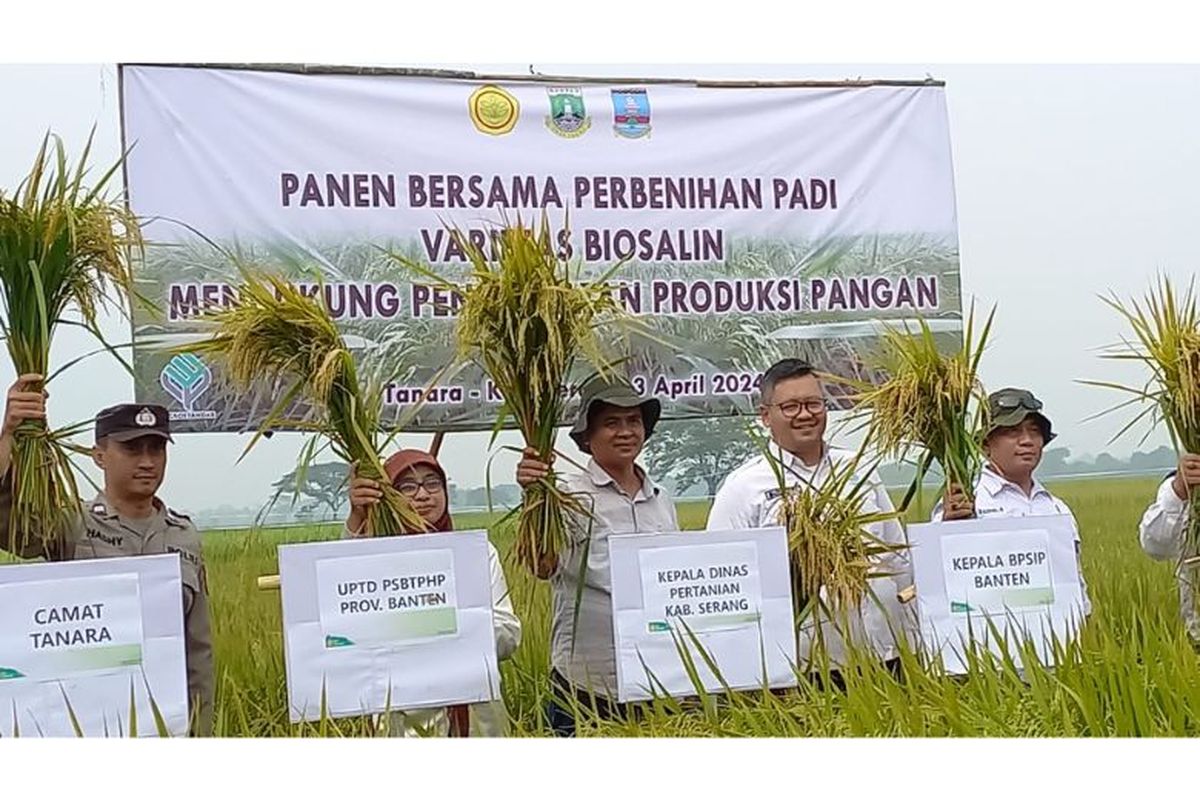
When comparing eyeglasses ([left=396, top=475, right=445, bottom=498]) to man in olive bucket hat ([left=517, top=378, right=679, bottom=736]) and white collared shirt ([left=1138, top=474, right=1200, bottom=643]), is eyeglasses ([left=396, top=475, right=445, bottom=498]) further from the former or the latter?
white collared shirt ([left=1138, top=474, right=1200, bottom=643])

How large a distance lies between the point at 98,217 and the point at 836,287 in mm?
1813

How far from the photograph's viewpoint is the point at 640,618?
2.36 meters

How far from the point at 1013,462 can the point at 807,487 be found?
2.23 ft

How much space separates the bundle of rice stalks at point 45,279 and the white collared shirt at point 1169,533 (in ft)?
7.64

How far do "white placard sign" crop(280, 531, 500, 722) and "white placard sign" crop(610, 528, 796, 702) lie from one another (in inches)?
10.5

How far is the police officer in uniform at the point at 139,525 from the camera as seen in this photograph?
2.35 m

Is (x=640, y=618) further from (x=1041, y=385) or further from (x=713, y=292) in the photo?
(x=1041, y=385)

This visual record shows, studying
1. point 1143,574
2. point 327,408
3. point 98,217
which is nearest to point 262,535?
point 327,408

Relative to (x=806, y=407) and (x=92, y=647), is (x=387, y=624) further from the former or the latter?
(x=806, y=407)

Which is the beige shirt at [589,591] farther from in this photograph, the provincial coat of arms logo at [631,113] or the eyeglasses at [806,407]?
the provincial coat of arms logo at [631,113]

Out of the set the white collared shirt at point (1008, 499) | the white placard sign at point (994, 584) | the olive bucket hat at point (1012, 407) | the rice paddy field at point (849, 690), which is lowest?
the rice paddy field at point (849, 690)

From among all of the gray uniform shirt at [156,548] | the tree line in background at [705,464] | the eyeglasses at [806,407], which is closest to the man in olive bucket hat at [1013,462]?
the tree line in background at [705,464]

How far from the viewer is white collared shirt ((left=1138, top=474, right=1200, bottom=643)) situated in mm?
2760

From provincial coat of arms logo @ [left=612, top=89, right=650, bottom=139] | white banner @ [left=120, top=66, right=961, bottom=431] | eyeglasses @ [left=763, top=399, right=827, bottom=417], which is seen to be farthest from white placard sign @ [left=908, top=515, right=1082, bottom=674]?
provincial coat of arms logo @ [left=612, top=89, right=650, bottom=139]
